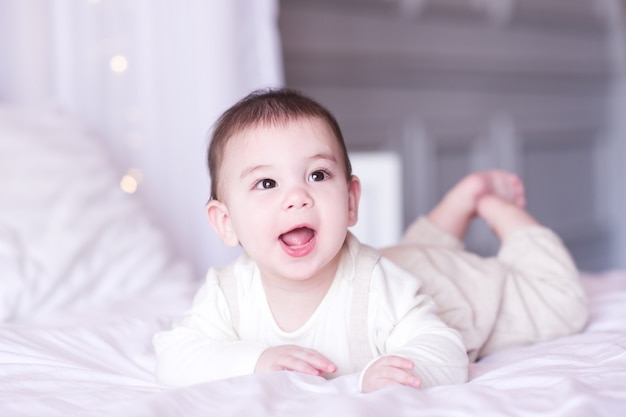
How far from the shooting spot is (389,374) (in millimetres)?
815

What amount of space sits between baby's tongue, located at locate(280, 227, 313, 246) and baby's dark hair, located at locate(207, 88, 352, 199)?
0.33 ft

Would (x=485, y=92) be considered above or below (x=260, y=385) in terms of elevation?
above

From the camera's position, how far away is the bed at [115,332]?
29.2 inches

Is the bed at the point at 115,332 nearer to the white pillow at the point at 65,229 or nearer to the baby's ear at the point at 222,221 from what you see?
the white pillow at the point at 65,229

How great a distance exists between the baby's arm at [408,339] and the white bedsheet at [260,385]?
3 cm

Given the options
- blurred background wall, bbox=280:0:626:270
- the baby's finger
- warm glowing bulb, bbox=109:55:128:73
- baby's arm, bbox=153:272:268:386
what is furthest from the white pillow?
blurred background wall, bbox=280:0:626:270

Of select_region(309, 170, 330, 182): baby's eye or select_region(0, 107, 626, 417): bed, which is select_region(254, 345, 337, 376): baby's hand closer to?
select_region(0, 107, 626, 417): bed

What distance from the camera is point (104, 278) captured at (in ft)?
4.58

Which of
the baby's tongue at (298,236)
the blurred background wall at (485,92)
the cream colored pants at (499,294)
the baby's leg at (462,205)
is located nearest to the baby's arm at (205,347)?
the baby's tongue at (298,236)

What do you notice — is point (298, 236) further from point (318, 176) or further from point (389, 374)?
point (389, 374)

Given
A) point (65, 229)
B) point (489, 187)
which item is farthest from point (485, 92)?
point (65, 229)

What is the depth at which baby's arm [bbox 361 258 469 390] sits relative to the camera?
83 cm

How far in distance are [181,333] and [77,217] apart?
1.56ft

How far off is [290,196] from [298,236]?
55mm
